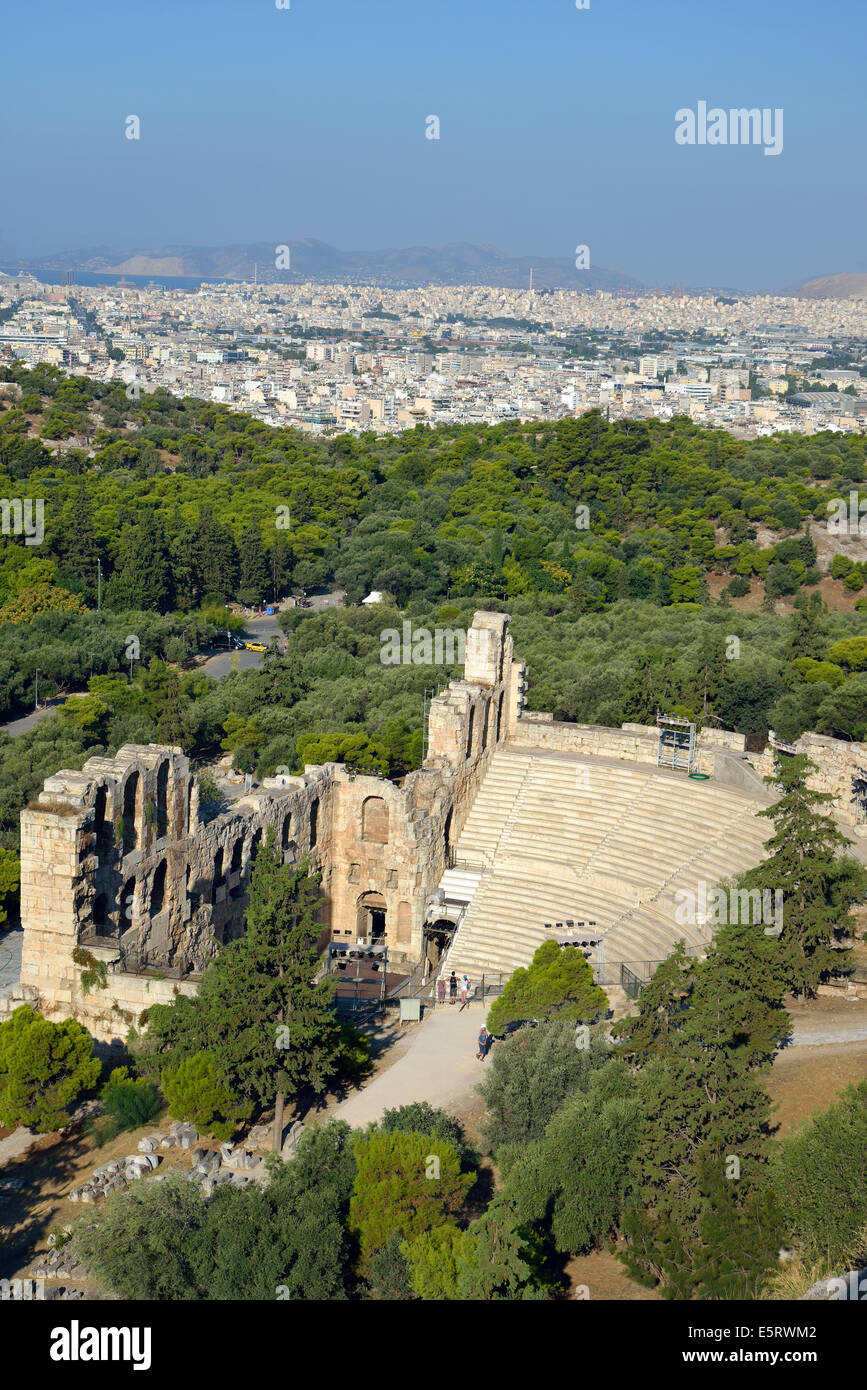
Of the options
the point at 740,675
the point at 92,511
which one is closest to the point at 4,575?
the point at 92,511

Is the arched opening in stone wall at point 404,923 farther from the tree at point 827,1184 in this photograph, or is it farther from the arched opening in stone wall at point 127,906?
the tree at point 827,1184

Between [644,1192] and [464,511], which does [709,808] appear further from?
[464,511]

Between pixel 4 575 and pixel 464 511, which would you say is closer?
pixel 4 575

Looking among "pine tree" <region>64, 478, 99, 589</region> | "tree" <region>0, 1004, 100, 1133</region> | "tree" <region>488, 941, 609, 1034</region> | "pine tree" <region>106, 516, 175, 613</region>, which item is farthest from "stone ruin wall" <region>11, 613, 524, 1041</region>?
"pine tree" <region>64, 478, 99, 589</region>

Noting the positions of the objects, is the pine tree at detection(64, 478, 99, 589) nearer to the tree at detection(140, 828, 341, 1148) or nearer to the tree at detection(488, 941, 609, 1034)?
the tree at detection(488, 941, 609, 1034)

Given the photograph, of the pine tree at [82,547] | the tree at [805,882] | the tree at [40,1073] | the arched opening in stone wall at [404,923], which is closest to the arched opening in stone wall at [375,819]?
the arched opening in stone wall at [404,923]
